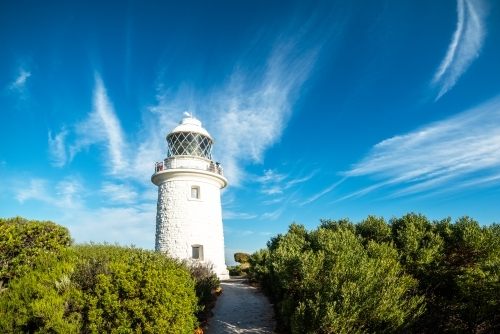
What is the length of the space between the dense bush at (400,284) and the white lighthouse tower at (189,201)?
8703 millimetres

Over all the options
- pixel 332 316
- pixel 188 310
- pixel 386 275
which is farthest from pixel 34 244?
pixel 386 275

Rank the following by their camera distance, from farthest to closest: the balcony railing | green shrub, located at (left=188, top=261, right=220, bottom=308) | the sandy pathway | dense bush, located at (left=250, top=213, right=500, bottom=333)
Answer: the balcony railing < green shrub, located at (left=188, top=261, right=220, bottom=308) < the sandy pathway < dense bush, located at (left=250, top=213, right=500, bottom=333)

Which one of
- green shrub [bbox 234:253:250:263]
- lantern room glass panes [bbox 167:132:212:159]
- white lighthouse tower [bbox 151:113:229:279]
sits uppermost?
lantern room glass panes [bbox 167:132:212:159]

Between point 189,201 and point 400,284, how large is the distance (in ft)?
40.3

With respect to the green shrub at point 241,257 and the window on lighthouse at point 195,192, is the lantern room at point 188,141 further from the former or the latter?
the green shrub at point 241,257

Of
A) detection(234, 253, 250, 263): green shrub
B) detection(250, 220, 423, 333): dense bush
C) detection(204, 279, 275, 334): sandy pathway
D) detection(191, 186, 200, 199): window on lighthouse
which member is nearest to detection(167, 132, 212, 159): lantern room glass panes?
detection(191, 186, 200, 199): window on lighthouse

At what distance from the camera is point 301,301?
6766 mm

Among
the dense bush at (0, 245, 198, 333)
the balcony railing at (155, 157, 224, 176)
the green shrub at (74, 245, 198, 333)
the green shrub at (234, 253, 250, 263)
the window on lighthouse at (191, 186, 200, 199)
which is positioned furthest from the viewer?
the green shrub at (234, 253, 250, 263)

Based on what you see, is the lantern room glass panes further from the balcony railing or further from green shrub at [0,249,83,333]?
green shrub at [0,249,83,333]

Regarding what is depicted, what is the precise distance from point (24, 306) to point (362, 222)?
10577 millimetres

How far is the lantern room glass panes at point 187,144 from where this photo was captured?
18.3 meters

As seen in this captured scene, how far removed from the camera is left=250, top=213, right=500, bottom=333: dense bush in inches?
246

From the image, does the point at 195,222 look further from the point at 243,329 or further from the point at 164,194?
the point at 243,329

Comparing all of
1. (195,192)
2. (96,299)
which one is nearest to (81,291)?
(96,299)
